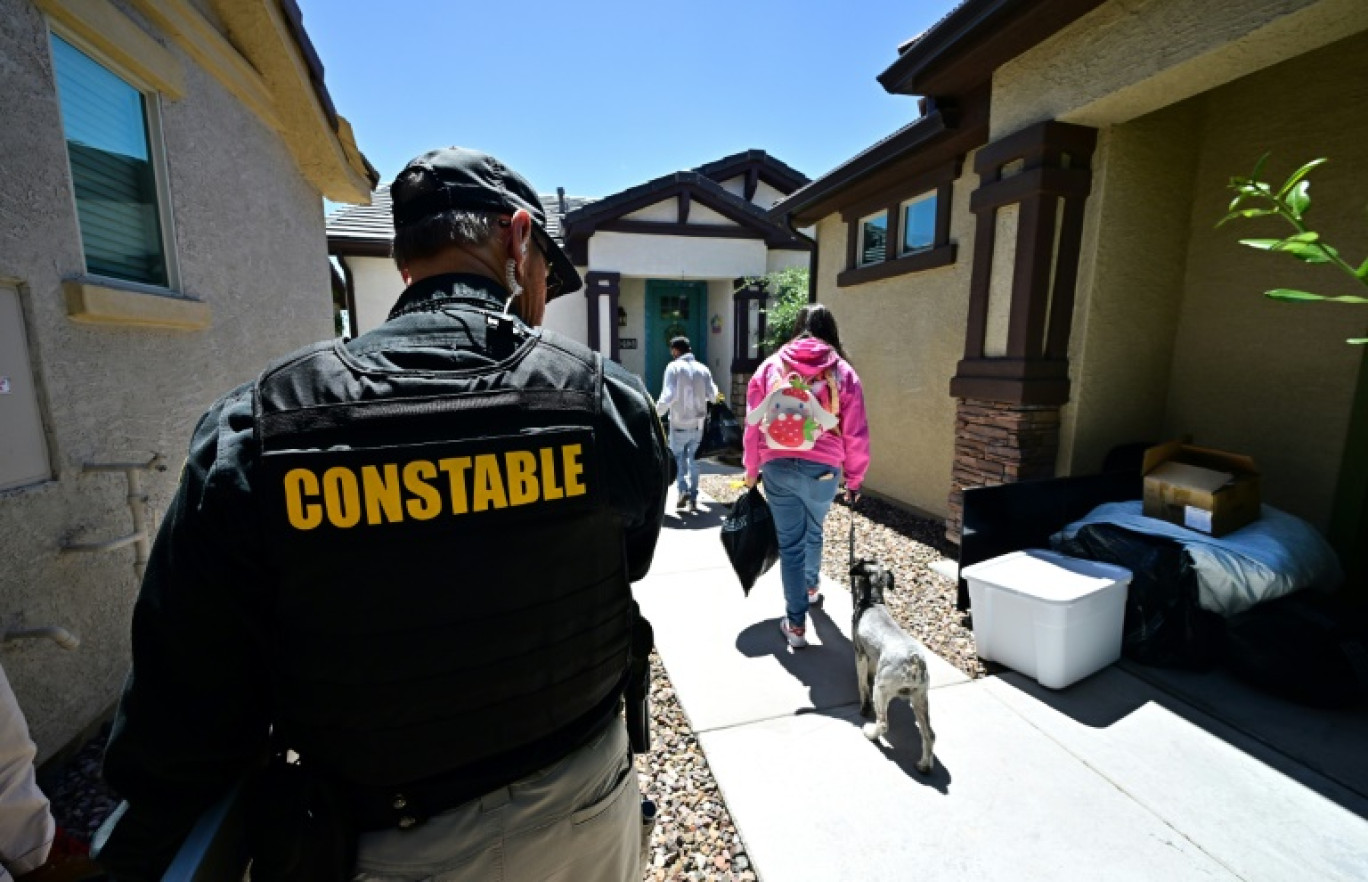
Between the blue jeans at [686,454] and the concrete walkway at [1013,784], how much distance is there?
291 cm

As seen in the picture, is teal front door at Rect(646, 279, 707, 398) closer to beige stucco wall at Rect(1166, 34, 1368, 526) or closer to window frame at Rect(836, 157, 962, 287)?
window frame at Rect(836, 157, 962, 287)

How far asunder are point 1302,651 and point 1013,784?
1.75 metres

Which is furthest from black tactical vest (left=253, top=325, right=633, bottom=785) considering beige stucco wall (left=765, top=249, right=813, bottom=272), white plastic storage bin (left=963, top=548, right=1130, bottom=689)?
beige stucco wall (left=765, top=249, right=813, bottom=272)

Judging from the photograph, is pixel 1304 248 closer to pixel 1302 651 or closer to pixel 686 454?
pixel 1302 651

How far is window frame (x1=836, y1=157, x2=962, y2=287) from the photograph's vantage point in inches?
204

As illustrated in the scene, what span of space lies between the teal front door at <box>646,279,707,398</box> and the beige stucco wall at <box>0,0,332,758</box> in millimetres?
8131

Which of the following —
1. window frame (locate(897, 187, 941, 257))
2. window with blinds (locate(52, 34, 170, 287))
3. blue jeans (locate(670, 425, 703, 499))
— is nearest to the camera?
window with blinds (locate(52, 34, 170, 287))

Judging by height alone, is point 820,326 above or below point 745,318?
below

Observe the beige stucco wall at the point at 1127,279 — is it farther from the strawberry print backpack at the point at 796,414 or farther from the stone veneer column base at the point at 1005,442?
the strawberry print backpack at the point at 796,414

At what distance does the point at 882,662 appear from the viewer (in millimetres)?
2527

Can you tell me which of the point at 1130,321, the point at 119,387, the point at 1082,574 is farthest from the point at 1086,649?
the point at 119,387

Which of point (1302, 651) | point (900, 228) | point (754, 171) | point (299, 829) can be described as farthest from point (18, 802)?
point (754, 171)

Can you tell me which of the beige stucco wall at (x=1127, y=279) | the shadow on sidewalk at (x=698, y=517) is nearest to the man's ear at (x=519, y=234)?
the beige stucco wall at (x=1127, y=279)

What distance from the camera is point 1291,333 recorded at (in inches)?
150
